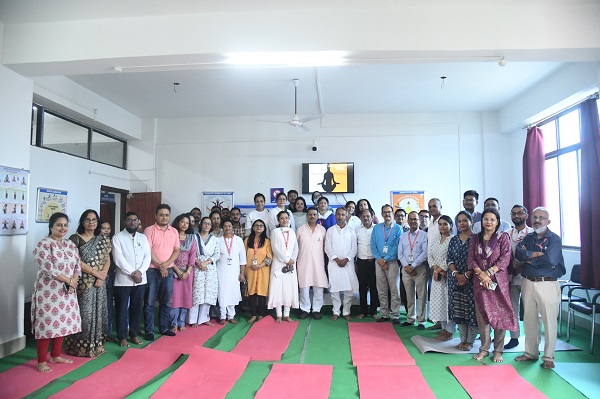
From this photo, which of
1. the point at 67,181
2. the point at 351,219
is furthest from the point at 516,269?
the point at 67,181

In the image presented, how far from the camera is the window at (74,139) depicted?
574 centimetres

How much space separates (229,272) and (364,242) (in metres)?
1.97

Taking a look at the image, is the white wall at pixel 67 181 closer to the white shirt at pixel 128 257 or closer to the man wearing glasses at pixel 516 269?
the white shirt at pixel 128 257

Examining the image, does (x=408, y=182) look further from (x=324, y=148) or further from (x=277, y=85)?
(x=277, y=85)

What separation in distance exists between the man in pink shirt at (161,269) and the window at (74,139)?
247cm

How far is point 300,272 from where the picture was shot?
18.7ft

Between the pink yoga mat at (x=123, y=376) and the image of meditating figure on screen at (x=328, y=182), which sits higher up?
the image of meditating figure on screen at (x=328, y=182)

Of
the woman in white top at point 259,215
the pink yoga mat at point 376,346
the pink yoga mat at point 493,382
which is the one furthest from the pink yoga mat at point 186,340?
the pink yoga mat at point 493,382

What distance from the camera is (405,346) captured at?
4.41m

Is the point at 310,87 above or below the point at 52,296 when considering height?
above

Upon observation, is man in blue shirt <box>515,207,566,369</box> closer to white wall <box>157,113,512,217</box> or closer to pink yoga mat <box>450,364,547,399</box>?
pink yoga mat <box>450,364,547,399</box>

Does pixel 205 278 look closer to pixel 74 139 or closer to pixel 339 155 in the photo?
pixel 74 139

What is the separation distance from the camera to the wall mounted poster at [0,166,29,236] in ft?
13.4

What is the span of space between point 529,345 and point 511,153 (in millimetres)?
4680
